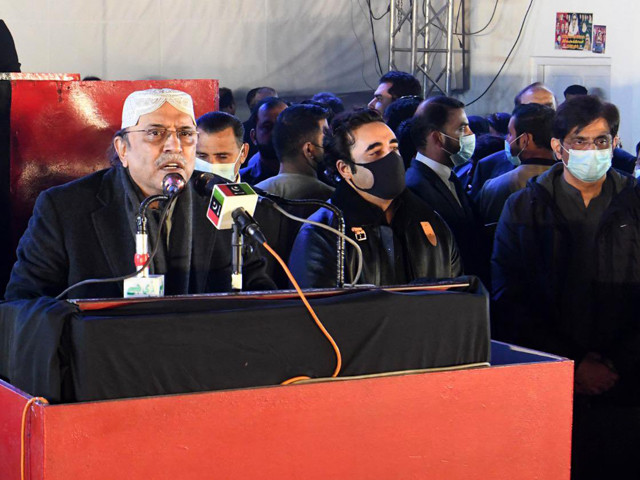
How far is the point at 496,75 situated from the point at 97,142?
24.7 feet

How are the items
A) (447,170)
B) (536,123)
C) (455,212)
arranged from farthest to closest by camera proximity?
(536,123), (447,170), (455,212)

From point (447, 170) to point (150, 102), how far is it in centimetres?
210

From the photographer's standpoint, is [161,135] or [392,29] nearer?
Answer: [161,135]

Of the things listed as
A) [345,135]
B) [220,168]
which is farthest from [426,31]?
[345,135]

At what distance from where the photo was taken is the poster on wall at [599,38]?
10594 millimetres

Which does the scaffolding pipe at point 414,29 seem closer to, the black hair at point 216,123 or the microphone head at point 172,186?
the black hair at point 216,123

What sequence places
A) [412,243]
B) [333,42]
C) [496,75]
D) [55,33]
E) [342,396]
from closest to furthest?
1. [342,396]
2. [412,243]
3. [55,33]
4. [333,42]
5. [496,75]

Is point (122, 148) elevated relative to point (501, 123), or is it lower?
lower

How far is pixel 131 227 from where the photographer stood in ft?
9.46

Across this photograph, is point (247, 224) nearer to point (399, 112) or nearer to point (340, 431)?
point (340, 431)

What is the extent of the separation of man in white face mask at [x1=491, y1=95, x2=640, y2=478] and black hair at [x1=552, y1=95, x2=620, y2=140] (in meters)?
0.34

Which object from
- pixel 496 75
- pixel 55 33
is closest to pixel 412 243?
pixel 55 33

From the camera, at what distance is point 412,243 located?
139 inches

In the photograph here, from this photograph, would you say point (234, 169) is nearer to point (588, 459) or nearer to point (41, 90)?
point (41, 90)
